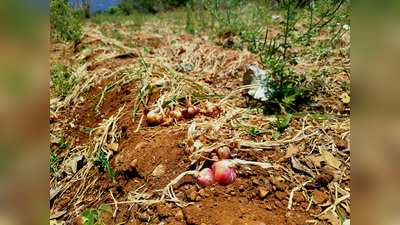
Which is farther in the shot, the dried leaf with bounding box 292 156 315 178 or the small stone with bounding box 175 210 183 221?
the dried leaf with bounding box 292 156 315 178

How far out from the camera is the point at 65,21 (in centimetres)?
467

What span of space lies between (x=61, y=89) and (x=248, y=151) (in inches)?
108

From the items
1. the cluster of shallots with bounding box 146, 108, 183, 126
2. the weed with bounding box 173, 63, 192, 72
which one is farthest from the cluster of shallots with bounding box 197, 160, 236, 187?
the weed with bounding box 173, 63, 192, 72

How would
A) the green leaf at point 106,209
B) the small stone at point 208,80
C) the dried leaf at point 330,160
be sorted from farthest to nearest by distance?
the small stone at point 208,80 → the dried leaf at point 330,160 → the green leaf at point 106,209

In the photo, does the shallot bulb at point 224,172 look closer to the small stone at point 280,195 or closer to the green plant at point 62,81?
the small stone at point 280,195

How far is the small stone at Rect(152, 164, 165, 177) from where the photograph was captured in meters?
1.27

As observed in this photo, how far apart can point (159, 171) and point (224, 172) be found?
1.37ft

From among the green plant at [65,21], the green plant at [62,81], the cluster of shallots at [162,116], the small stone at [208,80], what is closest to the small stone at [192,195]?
the cluster of shallots at [162,116]

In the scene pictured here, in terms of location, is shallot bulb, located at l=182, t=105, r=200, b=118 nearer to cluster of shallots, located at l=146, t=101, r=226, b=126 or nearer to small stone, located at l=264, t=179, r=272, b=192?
cluster of shallots, located at l=146, t=101, r=226, b=126

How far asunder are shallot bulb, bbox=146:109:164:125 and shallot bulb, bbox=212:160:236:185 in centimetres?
73

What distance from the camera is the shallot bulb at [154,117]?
1.71 m

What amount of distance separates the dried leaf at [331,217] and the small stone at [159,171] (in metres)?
0.87
